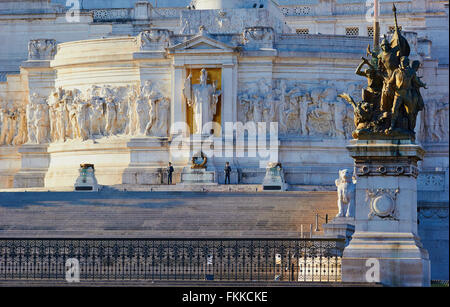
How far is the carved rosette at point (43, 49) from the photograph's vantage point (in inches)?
2200

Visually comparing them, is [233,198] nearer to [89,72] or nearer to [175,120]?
[175,120]

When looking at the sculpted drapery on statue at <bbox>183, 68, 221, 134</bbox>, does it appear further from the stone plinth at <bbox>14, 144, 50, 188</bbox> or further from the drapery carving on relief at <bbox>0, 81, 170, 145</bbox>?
the stone plinth at <bbox>14, 144, 50, 188</bbox>

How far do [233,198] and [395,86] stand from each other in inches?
608

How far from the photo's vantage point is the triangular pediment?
171 feet

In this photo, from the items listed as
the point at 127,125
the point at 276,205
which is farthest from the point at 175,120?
the point at 276,205

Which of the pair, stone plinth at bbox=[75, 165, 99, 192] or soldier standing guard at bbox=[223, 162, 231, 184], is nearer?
stone plinth at bbox=[75, 165, 99, 192]

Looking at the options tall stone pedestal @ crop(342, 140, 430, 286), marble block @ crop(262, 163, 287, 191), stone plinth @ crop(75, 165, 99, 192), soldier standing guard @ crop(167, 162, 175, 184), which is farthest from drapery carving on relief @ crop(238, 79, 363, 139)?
tall stone pedestal @ crop(342, 140, 430, 286)

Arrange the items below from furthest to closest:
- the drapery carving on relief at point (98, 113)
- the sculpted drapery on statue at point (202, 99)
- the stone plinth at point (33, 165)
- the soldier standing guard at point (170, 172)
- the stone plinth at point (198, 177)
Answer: the stone plinth at point (33, 165) → the drapery carving on relief at point (98, 113) → the sculpted drapery on statue at point (202, 99) → the soldier standing guard at point (170, 172) → the stone plinth at point (198, 177)

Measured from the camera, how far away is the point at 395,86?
88.7 feet

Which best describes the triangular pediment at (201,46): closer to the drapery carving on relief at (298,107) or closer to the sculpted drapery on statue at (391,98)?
the drapery carving on relief at (298,107)

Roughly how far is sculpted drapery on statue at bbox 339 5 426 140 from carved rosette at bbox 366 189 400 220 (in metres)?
1.21

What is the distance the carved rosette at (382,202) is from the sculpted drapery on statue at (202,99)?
82.9 feet

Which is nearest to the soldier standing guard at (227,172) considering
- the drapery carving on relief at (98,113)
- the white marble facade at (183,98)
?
the white marble facade at (183,98)
